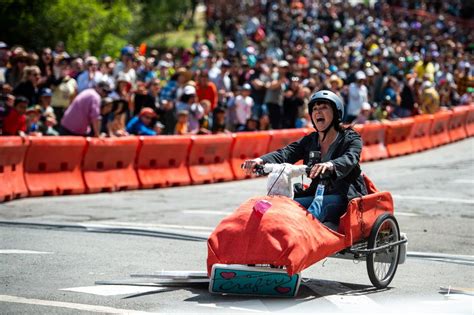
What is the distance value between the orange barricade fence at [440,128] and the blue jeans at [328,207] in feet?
66.8

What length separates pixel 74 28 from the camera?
3459 cm

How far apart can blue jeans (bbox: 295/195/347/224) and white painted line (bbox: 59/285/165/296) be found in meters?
1.43

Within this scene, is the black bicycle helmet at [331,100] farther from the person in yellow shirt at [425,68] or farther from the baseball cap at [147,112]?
the person in yellow shirt at [425,68]

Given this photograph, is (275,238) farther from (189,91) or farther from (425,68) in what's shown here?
(425,68)

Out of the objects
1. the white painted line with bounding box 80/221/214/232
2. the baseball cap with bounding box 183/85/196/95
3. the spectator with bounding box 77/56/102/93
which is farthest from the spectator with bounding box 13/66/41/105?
the white painted line with bounding box 80/221/214/232

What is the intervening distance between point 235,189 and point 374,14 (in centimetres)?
2876

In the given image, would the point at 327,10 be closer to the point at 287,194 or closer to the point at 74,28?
the point at 74,28

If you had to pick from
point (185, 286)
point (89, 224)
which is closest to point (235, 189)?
point (89, 224)

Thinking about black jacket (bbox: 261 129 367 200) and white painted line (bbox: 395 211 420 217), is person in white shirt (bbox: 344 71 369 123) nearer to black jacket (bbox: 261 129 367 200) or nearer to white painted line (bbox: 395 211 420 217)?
white painted line (bbox: 395 211 420 217)

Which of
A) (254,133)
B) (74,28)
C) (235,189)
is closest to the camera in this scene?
(235,189)

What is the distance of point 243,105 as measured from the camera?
24078 millimetres

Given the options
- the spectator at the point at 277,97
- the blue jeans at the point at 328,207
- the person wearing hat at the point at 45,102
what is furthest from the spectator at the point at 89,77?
the blue jeans at the point at 328,207

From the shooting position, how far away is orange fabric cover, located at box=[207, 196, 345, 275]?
8.71m

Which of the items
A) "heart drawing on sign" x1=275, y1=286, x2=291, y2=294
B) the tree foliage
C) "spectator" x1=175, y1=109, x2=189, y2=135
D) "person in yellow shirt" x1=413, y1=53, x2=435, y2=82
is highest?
the tree foliage
